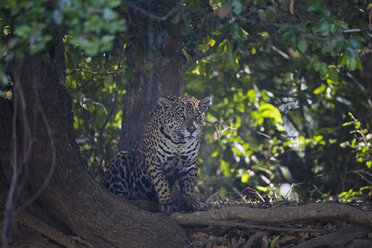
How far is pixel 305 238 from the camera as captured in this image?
21.4 ft

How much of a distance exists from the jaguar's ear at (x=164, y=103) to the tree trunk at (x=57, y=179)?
1637mm

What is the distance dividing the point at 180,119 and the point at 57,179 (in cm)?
221

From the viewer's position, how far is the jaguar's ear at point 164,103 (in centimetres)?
778

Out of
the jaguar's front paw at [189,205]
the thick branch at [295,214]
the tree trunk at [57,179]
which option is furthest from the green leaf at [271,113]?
the tree trunk at [57,179]

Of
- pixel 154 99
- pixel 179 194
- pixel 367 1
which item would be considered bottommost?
pixel 179 194

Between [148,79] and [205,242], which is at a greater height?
[148,79]

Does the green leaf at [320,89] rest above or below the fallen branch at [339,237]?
below

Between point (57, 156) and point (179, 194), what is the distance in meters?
2.31

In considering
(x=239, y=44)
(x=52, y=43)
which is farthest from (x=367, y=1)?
(x=52, y=43)

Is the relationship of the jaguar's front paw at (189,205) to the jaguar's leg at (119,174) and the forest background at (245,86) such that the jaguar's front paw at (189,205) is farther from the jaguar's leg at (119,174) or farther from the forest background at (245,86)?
the forest background at (245,86)

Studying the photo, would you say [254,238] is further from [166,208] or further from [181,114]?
[181,114]

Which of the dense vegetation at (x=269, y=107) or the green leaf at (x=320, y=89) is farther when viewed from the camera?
the green leaf at (x=320, y=89)

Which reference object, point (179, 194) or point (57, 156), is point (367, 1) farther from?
point (57, 156)

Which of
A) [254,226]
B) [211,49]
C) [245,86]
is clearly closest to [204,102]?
[211,49]
